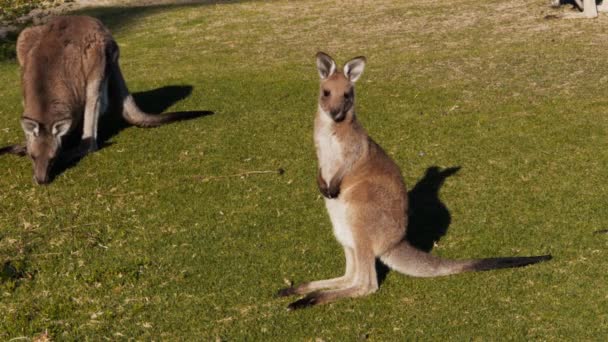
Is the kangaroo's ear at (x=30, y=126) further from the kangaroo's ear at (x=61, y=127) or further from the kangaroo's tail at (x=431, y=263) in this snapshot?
the kangaroo's tail at (x=431, y=263)

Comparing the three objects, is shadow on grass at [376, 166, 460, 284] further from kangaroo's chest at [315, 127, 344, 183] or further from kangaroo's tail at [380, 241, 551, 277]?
kangaroo's chest at [315, 127, 344, 183]

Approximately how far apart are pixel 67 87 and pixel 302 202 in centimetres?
283

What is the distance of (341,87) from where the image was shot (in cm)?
463

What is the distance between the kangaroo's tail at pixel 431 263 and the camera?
14.5 feet

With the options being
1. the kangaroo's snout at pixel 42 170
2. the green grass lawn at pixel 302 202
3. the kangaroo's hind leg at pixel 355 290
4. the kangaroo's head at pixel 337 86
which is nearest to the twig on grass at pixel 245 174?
the green grass lawn at pixel 302 202

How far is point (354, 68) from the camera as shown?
15.3ft

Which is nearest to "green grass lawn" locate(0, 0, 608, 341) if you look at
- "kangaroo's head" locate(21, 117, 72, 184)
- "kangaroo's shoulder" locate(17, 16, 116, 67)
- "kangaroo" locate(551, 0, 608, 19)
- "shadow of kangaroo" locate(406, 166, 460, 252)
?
"shadow of kangaroo" locate(406, 166, 460, 252)

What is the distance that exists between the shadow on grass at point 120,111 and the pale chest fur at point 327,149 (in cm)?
326

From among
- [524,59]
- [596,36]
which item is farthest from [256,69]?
[596,36]

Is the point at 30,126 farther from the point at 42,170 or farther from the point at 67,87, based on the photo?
the point at 67,87

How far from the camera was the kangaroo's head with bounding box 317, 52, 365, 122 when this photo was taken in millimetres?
4582

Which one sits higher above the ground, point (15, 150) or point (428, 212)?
point (428, 212)

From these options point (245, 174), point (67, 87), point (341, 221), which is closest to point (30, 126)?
point (67, 87)

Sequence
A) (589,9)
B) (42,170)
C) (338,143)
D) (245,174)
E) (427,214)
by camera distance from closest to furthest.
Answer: (338,143)
(427,214)
(245,174)
(42,170)
(589,9)
